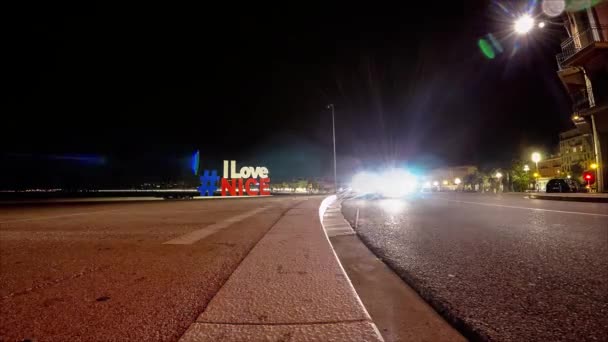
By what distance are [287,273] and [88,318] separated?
1252 millimetres

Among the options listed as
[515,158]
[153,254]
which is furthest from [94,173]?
[515,158]

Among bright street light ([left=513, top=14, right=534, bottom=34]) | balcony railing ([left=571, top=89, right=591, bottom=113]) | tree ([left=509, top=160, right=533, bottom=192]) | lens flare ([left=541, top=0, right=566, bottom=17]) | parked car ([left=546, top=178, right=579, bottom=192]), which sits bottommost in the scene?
parked car ([left=546, top=178, right=579, bottom=192])

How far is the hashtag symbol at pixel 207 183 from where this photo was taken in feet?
108

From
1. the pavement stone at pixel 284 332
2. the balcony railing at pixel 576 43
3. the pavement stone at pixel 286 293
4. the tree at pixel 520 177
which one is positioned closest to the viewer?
the pavement stone at pixel 284 332

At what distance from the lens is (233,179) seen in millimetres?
32812

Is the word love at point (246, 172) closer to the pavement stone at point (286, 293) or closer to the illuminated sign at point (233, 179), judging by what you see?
the illuminated sign at point (233, 179)

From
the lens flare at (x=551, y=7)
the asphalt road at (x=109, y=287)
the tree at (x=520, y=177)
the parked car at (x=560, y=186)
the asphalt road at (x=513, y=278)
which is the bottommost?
the asphalt road at (x=513, y=278)

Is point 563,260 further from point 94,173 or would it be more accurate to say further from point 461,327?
point 94,173

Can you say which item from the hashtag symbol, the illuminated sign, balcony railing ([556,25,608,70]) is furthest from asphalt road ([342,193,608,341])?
the hashtag symbol

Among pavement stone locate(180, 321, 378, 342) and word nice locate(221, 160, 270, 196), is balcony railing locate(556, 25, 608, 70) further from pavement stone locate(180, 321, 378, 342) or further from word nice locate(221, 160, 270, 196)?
word nice locate(221, 160, 270, 196)

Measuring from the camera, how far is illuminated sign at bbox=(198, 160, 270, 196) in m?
32.8

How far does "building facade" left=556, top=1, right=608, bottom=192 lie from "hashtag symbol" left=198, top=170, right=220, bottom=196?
106ft

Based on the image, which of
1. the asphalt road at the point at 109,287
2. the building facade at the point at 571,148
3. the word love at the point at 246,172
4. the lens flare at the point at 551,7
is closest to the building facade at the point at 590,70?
the lens flare at the point at 551,7

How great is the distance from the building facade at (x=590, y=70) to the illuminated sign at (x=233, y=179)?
2837cm
